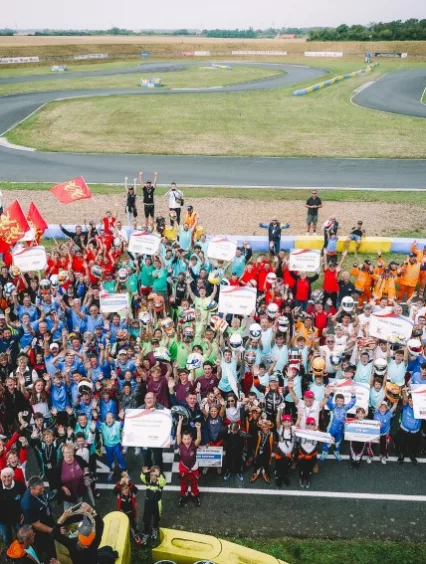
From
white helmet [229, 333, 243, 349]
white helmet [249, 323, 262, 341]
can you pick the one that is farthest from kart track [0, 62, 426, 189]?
white helmet [229, 333, 243, 349]

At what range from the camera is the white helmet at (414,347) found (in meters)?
9.69

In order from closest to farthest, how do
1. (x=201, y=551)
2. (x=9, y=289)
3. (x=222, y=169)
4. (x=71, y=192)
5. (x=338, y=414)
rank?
1. (x=201, y=551)
2. (x=338, y=414)
3. (x=9, y=289)
4. (x=71, y=192)
5. (x=222, y=169)

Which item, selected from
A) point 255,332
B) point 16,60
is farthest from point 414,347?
point 16,60

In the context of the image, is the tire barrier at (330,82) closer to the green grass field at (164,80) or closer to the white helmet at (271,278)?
the green grass field at (164,80)

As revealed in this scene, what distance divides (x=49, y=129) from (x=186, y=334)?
1195 inches

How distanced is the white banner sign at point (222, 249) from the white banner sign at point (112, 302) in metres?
2.90

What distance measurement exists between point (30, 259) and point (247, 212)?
35.8ft

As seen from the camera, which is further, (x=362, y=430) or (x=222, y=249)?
(x=222, y=249)

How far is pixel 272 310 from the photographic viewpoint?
1088 cm

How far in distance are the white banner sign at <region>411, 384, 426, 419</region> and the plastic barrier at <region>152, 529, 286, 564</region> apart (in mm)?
3384

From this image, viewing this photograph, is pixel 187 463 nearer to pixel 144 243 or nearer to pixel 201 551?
pixel 201 551

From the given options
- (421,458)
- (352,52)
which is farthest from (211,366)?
(352,52)

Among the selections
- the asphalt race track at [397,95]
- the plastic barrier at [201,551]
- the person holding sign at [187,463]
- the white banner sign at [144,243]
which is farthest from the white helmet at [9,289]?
the asphalt race track at [397,95]

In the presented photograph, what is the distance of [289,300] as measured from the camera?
1178 cm
